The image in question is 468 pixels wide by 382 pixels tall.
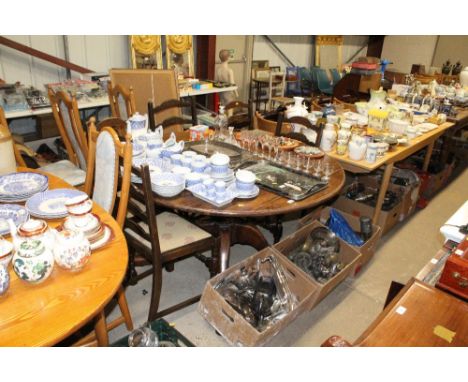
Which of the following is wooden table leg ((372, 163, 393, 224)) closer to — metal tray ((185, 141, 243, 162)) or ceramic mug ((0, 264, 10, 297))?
metal tray ((185, 141, 243, 162))

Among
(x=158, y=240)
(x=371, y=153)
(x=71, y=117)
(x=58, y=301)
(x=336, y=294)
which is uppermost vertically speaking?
(x=71, y=117)

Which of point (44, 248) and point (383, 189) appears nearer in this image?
point (44, 248)

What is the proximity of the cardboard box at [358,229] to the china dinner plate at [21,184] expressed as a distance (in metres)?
1.58

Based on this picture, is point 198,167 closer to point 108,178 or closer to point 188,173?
point 188,173

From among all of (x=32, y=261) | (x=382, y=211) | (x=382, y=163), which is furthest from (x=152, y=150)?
(x=382, y=211)

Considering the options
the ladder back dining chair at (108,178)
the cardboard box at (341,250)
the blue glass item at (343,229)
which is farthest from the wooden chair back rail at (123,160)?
the blue glass item at (343,229)

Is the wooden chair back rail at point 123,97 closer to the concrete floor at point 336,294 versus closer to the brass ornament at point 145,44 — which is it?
the concrete floor at point 336,294

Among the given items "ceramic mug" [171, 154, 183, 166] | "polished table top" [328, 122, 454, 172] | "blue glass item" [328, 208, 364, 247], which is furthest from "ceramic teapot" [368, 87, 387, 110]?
"ceramic mug" [171, 154, 183, 166]

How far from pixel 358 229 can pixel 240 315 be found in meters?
1.17

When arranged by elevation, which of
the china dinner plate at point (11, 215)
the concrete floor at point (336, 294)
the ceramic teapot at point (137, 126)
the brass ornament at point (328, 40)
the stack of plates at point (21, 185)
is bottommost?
the concrete floor at point (336, 294)

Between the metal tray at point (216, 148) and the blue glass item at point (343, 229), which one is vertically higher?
the metal tray at point (216, 148)

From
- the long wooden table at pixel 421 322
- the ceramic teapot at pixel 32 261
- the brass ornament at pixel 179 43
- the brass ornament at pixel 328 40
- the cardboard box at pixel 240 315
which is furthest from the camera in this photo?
the brass ornament at pixel 328 40

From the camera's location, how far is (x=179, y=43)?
456 centimetres

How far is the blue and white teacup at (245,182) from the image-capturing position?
5.64ft
